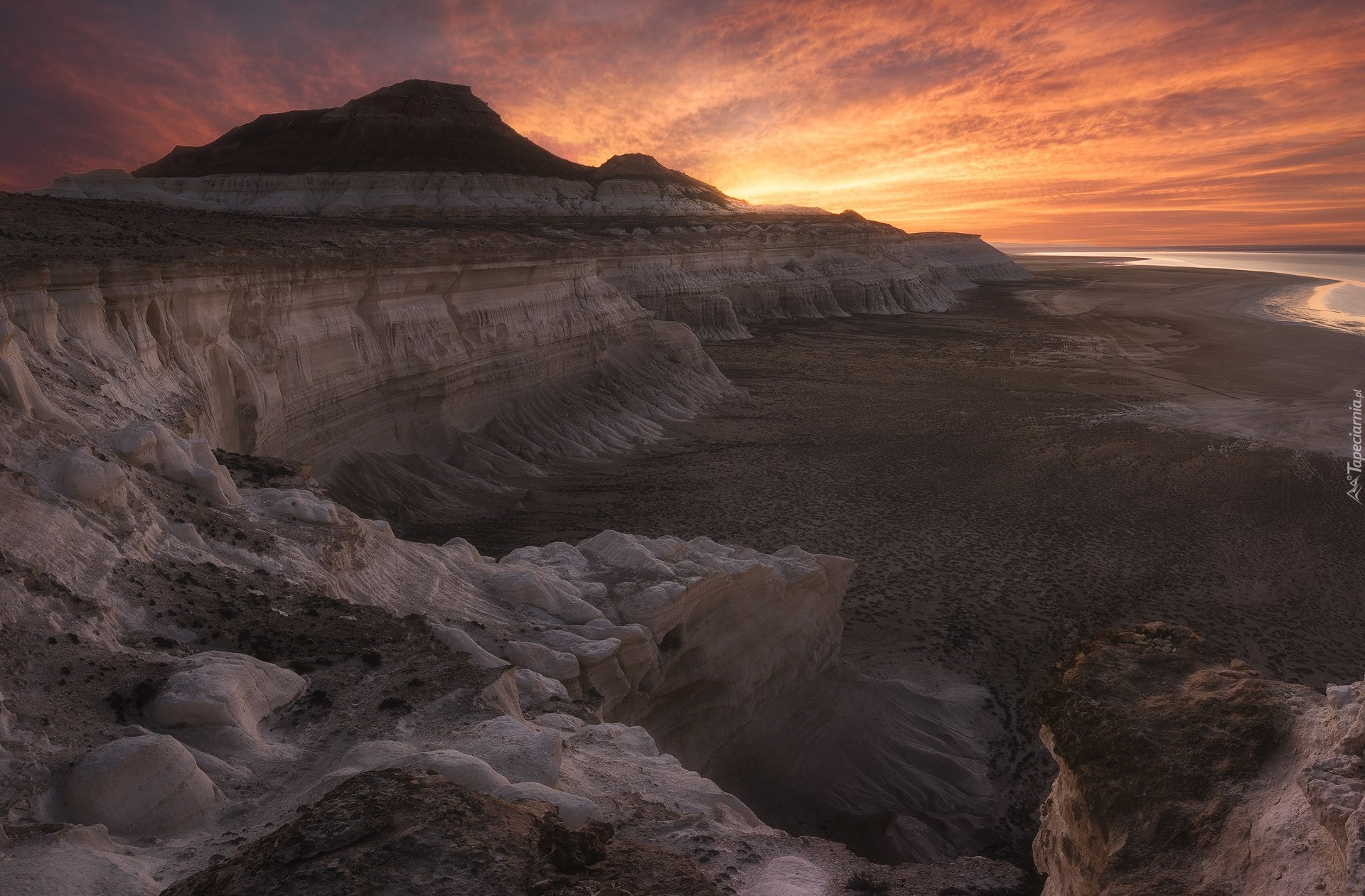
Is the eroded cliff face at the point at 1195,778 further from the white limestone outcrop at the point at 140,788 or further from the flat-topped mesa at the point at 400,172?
the flat-topped mesa at the point at 400,172

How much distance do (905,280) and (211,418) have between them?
57.3 metres

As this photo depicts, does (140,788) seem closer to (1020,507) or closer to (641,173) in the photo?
(1020,507)

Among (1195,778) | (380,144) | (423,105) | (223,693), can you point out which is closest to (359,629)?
(223,693)

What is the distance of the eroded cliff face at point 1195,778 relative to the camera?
303 cm

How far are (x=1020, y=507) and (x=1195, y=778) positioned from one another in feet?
49.9

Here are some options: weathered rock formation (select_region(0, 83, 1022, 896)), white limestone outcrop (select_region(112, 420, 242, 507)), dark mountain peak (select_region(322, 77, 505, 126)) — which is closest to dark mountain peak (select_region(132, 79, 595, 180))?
dark mountain peak (select_region(322, 77, 505, 126))

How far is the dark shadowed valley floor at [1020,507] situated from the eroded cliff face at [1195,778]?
5.27 metres

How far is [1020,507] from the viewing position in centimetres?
1775

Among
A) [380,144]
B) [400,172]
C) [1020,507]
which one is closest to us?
[1020,507]

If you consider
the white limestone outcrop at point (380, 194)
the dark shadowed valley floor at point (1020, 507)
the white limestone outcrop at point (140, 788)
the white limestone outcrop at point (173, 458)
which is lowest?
the dark shadowed valley floor at point (1020, 507)

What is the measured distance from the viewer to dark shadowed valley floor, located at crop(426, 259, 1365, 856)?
12.4 meters

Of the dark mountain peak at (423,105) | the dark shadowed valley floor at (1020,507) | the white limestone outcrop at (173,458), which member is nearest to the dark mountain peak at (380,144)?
the dark mountain peak at (423,105)

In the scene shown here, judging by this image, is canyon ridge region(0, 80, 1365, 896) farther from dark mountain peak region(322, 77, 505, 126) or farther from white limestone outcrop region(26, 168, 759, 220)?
dark mountain peak region(322, 77, 505, 126)

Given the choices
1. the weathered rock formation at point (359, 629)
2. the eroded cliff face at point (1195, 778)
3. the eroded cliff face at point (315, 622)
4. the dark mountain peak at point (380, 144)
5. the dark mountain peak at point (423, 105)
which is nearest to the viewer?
the eroded cliff face at point (1195, 778)
